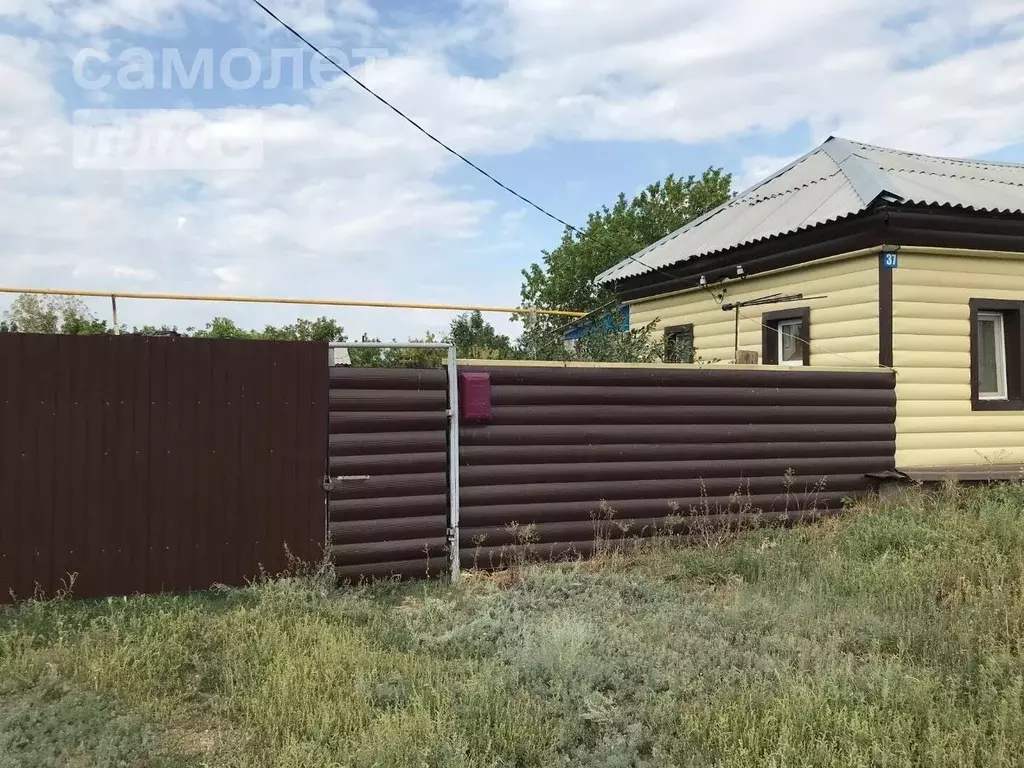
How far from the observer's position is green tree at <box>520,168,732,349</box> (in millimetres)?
25938

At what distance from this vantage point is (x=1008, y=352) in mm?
10094

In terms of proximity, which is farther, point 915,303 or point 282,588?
point 915,303

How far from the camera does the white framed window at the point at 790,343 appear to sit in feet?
35.0

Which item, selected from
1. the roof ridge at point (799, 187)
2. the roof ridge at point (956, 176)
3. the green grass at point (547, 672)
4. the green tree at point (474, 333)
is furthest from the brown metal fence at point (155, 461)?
the roof ridge at point (956, 176)

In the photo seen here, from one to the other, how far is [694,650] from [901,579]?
223 centimetres

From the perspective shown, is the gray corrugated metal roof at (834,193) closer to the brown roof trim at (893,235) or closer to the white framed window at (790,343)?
the brown roof trim at (893,235)

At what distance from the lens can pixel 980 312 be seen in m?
9.92

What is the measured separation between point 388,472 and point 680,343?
20.6 ft

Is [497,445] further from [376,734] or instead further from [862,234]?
[862,234]

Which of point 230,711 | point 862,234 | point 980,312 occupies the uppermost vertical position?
point 862,234

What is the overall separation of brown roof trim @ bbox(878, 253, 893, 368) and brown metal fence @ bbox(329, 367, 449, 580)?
540 cm

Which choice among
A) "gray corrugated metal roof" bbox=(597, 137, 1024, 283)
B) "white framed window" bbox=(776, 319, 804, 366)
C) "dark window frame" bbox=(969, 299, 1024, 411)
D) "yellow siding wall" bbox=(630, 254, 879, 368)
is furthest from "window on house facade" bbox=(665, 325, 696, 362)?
"dark window frame" bbox=(969, 299, 1024, 411)

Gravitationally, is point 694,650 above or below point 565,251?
below

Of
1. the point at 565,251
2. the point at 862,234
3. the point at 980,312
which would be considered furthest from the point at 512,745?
the point at 565,251
